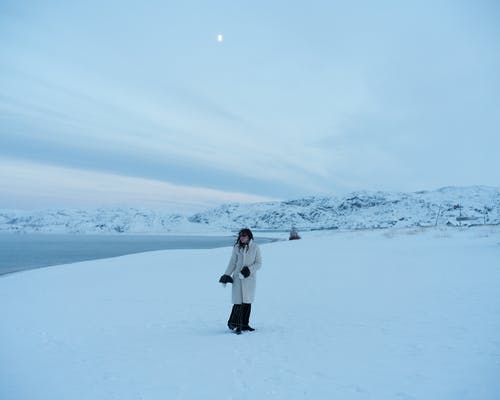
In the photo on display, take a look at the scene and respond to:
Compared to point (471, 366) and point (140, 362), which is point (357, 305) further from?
point (140, 362)

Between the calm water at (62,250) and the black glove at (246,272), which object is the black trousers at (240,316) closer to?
the black glove at (246,272)

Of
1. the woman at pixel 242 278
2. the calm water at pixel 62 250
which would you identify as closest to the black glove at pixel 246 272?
the woman at pixel 242 278

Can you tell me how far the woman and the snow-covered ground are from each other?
12.8 inches

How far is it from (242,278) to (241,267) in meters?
0.26

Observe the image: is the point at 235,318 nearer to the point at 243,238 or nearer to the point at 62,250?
the point at 243,238

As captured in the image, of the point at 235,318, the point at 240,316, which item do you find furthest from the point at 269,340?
the point at 235,318

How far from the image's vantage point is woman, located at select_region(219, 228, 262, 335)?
754 centimetres

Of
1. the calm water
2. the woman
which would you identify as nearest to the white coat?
the woman

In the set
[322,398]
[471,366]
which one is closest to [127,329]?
[322,398]

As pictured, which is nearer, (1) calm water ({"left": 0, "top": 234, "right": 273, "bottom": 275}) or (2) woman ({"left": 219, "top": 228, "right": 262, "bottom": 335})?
(2) woman ({"left": 219, "top": 228, "right": 262, "bottom": 335})

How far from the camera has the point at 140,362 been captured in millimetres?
5859

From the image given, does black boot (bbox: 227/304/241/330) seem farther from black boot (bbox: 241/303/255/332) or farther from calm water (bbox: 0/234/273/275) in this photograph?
calm water (bbox: 0/234/273/275)

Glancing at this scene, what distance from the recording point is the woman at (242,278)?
24.7ft

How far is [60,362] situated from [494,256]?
18.9 meters
